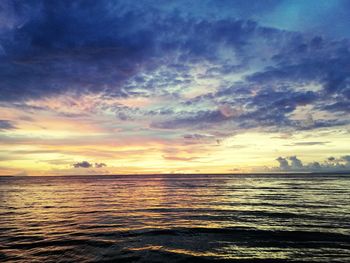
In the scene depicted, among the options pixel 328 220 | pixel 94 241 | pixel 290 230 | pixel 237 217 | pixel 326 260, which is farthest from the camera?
pixel 237 217

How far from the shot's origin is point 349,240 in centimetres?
1952

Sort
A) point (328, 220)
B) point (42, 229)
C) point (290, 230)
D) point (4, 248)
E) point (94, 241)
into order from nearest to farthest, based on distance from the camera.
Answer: point (4, 248) < point (94, 241) < point (290, 230) < point (42, 229) < point (328, 220)

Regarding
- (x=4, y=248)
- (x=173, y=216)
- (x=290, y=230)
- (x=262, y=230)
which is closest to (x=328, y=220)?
(x=290, y=230)

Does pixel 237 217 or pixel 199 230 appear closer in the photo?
pixel 199 230

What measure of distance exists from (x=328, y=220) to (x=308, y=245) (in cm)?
1060

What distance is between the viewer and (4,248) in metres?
18.4

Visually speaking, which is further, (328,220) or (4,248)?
(328,220)

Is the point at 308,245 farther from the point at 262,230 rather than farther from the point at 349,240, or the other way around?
the point at 262,230

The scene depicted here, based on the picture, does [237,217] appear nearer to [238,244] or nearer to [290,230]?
[290,230]

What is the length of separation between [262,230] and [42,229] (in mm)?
19963

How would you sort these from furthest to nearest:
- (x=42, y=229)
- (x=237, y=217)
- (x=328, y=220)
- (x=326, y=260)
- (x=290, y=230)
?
(x=237, y=217), (x=328, y=220), (x=42, y=229), (x=290, y=230), (x=326, y=260)

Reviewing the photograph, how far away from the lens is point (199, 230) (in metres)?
23.3

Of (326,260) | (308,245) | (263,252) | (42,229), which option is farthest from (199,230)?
(42,229)

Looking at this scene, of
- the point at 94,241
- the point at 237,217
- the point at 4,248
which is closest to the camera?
the point at 4,248
